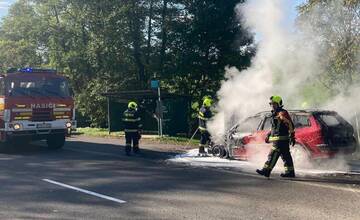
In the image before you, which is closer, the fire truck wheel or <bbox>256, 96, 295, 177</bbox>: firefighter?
<bbox>256, 96, 295, 177</bbox>: firefighter

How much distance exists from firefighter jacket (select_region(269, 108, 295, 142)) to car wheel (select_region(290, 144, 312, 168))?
1165 mm

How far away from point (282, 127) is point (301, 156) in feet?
4.79

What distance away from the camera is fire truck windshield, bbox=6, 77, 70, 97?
1448 centimetres

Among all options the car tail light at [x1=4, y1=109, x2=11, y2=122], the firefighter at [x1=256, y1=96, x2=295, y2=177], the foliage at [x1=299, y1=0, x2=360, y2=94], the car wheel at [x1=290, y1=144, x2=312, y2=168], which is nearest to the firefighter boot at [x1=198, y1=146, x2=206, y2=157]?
the car wheel at [x1=290, y1=144, x2=312, y2=168]

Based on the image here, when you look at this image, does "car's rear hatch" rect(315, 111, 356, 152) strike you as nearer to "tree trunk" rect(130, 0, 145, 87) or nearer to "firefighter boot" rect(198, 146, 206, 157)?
"firefighter boot" rect(198, 146, 206, 157)

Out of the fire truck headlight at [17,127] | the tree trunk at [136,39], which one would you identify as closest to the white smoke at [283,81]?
the fire truck headlight at [17,127]

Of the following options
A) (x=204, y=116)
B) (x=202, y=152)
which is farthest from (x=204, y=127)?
(x=202, y=152)

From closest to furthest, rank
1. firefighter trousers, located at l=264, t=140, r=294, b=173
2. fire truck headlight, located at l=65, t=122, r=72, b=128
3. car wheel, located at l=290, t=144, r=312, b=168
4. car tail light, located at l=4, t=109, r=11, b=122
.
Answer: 1. firefighter trousers, located at l=264, t=140, r=294, b=173
2. car wheel, located at l=290, t=144, r=312, b=168
3. car tail light, located at l=4, t=109, r=11, b=122
4. fire truck headlight, located at l=65, t=122, r=72, b=128

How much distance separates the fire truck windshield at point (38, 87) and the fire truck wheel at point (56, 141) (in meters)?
1.56

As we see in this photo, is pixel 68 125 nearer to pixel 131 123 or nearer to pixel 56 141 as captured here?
pixel 56 141

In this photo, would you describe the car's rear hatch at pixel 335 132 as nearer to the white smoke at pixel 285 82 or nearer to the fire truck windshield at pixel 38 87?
the white smoke at pixel 285 82

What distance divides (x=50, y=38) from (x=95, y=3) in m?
5.62

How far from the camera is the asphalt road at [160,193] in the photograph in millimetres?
6844

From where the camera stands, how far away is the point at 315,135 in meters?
10.3
